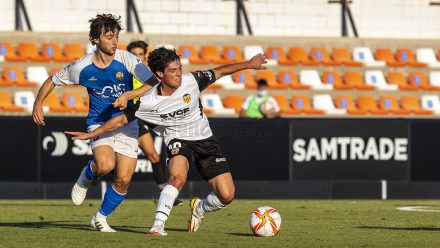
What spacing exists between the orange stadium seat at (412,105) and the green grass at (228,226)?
8353 mm

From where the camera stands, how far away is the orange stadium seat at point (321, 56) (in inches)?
1027

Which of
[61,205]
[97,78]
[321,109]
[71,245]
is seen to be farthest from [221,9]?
[71,245]

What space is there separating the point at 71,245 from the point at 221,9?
17536 mm

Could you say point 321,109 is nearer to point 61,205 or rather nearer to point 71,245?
point 61,205

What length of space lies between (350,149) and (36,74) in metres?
8.02

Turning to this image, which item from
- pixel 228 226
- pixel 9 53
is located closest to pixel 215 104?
pixel 9 53

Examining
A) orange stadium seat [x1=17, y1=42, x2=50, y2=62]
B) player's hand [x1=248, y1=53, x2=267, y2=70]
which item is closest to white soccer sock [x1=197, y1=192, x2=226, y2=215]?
player's hand [x1=248, y1=53, x2=267, y2=70]

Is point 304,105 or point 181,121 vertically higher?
point 181,121

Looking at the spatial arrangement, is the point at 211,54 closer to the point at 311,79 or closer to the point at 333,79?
the point at 311,79

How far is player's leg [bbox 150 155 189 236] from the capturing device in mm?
10312

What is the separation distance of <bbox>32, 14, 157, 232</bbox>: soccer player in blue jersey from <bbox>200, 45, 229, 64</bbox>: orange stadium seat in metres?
13.7

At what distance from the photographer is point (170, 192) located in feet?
34.0

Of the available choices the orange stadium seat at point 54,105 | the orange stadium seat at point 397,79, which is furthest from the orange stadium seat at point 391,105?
the orange stadium seat at point 54,105

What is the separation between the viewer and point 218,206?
35.7 ft
